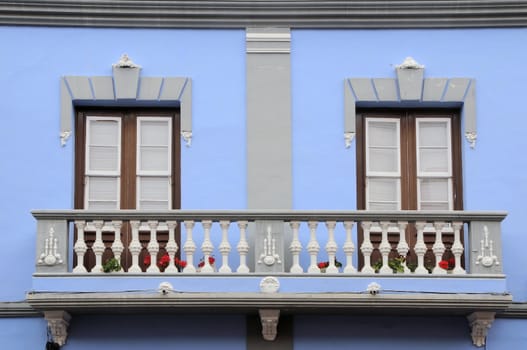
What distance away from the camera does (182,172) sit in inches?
594

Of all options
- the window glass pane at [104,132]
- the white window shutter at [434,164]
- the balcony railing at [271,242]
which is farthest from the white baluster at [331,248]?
the window glass pane at [104,132]

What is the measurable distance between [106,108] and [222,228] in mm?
2369

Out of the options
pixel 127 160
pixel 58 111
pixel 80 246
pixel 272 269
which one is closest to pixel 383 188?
pixel 272 269

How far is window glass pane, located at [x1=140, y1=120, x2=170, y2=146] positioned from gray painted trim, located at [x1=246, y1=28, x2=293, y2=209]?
106cm

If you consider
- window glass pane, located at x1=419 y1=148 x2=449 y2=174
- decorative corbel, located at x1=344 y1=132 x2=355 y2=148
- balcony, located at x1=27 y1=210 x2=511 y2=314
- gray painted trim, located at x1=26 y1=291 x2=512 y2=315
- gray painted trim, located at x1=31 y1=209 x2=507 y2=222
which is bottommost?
gray painted trim, located at x1=26 y1=291 x2=512 y2=315

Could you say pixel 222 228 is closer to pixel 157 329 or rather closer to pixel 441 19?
pixel 157 329

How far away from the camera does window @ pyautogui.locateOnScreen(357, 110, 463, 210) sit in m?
15.2

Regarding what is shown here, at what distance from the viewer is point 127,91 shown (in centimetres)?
1518

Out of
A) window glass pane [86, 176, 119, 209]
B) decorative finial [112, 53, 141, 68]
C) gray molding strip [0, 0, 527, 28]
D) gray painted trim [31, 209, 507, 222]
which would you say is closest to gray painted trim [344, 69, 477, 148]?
gray molding strip [0, 0, 527, 28]

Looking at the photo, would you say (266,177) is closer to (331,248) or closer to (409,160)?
(331,248)

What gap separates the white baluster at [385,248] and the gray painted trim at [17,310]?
4.05 m

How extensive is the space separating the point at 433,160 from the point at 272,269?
105 inches

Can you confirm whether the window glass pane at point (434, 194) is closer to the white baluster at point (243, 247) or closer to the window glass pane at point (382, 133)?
the window glass pane at point (382, 133)

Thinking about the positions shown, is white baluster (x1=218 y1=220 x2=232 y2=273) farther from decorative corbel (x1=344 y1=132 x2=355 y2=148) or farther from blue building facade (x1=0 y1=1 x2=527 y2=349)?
decorative corbel (x1=344 y1=132 x2=355 y2=148)
